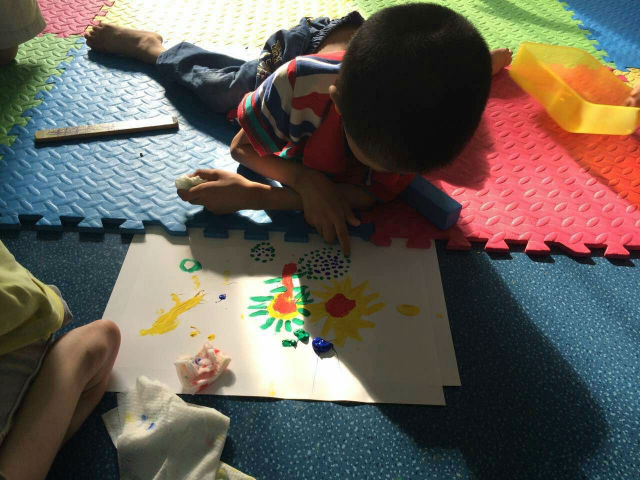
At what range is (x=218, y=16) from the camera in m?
1.49

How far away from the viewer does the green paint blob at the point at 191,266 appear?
31.5 inches

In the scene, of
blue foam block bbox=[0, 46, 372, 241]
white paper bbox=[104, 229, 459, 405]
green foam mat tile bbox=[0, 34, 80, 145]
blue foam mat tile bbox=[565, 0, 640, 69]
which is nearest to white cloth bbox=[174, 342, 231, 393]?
white paper bbox=[104, 229, 459, 405]

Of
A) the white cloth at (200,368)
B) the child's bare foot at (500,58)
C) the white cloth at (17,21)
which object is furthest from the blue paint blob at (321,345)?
the white cloth at (17,21)

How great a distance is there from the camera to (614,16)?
167 centimetres

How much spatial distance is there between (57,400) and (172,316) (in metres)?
0.21

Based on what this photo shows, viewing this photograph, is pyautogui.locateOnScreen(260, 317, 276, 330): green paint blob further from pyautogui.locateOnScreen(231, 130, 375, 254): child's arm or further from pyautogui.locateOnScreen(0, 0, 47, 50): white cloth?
pyautogui.locateOnScreen(0, 0, 47, 50): white cloth

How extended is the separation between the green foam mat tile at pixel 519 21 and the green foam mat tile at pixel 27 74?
35.7 inches

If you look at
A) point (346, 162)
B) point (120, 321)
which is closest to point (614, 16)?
point (346, 162)

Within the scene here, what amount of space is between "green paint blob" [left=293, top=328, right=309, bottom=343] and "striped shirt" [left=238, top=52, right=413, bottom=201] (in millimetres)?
319

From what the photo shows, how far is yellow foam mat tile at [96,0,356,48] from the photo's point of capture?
1.40m

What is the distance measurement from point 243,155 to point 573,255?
648mm

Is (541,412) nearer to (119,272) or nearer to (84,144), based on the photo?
(119,272)

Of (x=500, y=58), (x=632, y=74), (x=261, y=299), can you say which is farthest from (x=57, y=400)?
(x=632, y=74)

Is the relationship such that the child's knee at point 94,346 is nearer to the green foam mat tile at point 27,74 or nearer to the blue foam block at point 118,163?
Result: the blue foam block at point 118,163
